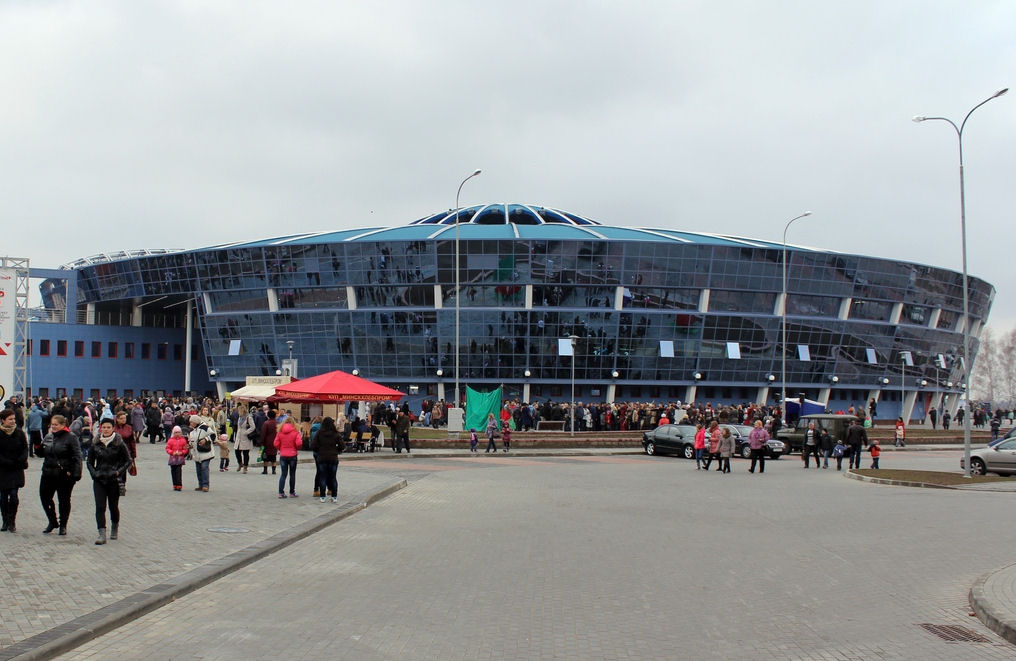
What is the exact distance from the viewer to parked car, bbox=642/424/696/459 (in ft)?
116

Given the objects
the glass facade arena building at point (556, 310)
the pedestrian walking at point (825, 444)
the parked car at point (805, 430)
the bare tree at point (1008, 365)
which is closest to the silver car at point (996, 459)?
the pedestrian walking at point (825, 444)

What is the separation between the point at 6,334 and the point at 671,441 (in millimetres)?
23643

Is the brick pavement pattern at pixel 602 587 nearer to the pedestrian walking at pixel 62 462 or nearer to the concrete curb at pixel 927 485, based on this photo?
the pedestrian walking at pixel 62 462

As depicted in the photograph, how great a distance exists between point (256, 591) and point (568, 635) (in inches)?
134

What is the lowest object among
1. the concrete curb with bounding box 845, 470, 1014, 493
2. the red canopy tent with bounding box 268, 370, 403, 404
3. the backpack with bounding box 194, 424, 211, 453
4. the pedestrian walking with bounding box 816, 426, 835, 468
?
the concrete curb with bounding box 845, 470, 1014, 493

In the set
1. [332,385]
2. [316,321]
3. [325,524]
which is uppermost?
[316,321]

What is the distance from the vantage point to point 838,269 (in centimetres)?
7294

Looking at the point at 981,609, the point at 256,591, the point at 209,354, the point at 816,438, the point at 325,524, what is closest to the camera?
the point at 981,609

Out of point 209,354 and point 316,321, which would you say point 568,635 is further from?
point 209,354

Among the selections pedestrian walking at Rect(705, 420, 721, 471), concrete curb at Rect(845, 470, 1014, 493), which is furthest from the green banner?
concrete curb at Rect(845, 470, 1014, 493)

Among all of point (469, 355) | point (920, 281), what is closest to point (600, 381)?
point (469, 355)

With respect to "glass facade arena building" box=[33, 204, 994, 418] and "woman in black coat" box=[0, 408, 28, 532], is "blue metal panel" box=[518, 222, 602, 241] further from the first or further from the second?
"woman in black coat" box=[0, 408, 28, 532]

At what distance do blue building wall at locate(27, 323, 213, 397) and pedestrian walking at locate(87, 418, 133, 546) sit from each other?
2975 inches

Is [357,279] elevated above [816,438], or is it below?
above
